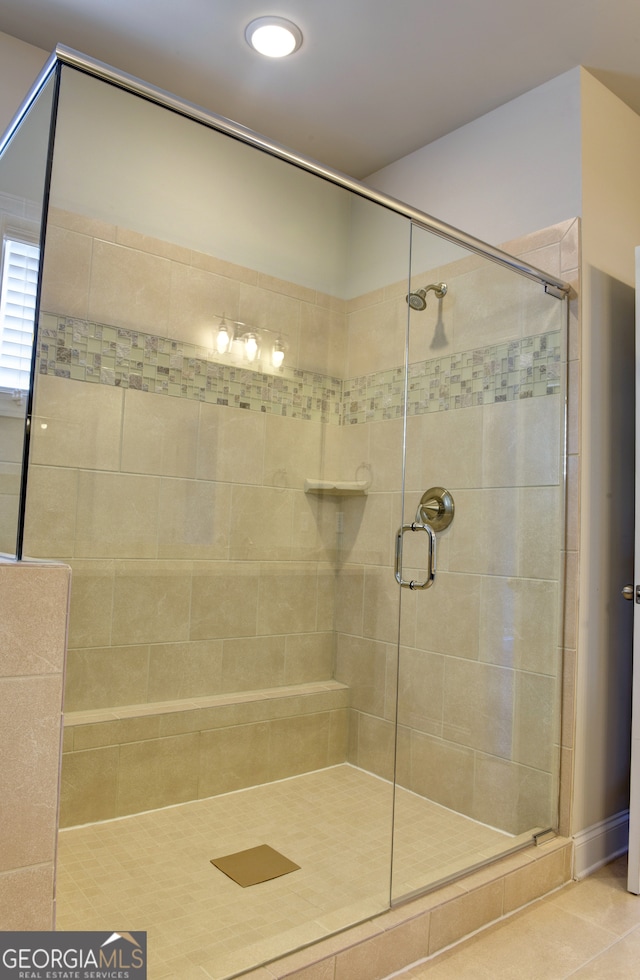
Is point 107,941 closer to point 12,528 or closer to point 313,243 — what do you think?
point 12,528

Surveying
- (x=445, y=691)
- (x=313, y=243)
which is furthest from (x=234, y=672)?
(x=313, y=243)

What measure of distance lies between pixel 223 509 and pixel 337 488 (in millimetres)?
360

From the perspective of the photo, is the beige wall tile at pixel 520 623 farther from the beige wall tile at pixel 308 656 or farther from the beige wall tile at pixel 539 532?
the beige wall tile at pixel 308 656

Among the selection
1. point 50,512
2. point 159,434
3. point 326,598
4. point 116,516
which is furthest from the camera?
point 326,598

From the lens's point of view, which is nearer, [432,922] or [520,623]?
[432,922]

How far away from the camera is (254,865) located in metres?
1.82

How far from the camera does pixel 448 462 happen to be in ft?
6.94

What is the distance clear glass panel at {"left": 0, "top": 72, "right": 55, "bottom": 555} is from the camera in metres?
1.29

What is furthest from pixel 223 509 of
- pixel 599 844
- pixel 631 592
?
pixel 599 844

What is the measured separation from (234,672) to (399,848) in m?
0.70

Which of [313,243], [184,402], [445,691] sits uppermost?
[313,243]

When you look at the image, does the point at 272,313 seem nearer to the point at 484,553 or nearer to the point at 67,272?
the point at 67,272

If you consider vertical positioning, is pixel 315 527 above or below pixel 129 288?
below

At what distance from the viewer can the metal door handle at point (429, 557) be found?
1969 mm
